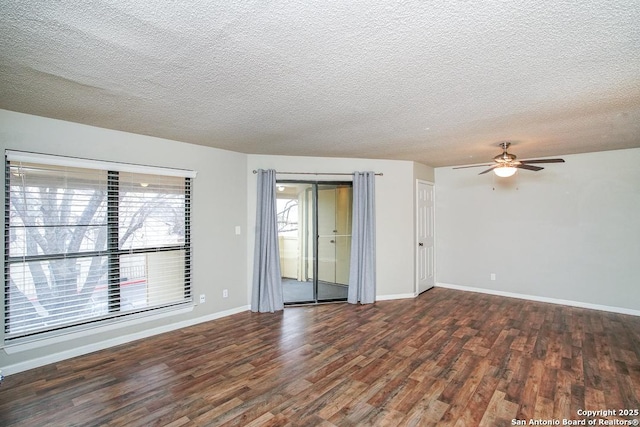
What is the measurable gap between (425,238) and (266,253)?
3127 millimetres

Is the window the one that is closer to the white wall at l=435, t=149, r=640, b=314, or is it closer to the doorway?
the doorway

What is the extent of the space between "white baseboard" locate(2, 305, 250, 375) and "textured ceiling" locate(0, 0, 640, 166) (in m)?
2.38

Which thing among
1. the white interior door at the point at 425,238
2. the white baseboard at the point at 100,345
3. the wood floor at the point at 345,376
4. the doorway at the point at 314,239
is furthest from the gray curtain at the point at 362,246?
the white baseboard at the point at 100,345

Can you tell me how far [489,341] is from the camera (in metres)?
3.56

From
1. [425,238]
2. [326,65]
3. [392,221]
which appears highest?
[326,65]

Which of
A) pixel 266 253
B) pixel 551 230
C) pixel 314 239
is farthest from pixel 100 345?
pixel 551 230

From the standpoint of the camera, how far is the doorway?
511cm

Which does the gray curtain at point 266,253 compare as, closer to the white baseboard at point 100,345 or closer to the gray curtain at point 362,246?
the white baseboard at point 100,345

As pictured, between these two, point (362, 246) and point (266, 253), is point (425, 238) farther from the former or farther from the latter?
point (266, 253)

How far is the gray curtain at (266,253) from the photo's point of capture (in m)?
4.68

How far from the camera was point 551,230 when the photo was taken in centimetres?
507

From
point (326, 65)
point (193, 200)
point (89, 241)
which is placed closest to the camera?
point (326, 65)

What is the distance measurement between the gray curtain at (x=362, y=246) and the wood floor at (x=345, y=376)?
0.90 metres

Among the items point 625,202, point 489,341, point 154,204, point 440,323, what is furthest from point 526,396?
point 154,204
